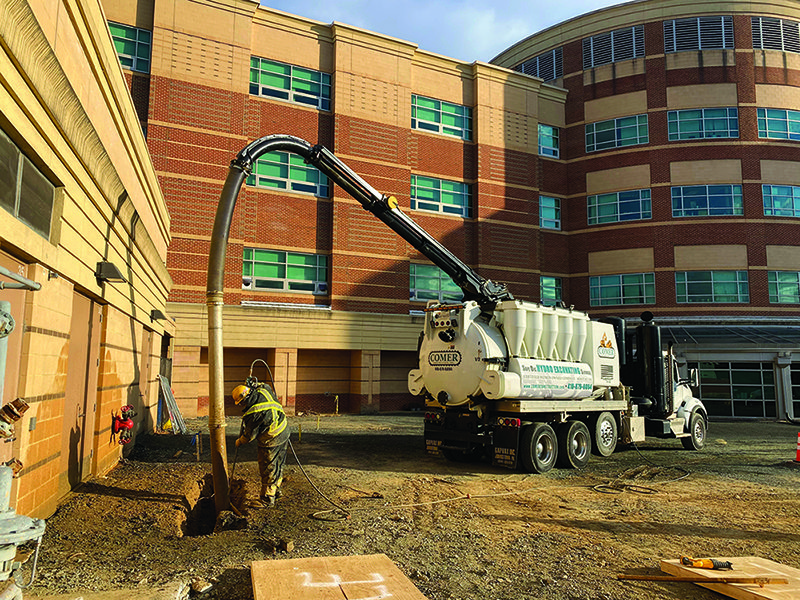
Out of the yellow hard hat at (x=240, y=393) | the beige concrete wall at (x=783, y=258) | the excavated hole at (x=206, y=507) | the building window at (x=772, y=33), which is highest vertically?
the building window at (x=772, y=33)

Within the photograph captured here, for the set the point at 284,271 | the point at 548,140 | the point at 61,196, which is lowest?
the point at 61,196

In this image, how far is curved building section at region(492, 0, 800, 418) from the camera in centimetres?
3097

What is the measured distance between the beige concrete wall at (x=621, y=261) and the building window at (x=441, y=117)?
10.3 m

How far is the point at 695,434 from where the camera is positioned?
54.0ft

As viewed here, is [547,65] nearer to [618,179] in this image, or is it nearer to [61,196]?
[618,179]

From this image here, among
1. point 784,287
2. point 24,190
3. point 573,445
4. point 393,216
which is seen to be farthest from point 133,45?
point 784,287

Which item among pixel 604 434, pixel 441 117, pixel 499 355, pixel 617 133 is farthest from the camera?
pixel 617 133

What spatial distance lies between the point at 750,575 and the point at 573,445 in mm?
7548

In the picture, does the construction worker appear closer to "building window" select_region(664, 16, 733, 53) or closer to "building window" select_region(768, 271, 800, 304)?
"building window" select_region(768, 271, 800, 304)

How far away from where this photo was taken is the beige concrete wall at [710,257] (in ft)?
101

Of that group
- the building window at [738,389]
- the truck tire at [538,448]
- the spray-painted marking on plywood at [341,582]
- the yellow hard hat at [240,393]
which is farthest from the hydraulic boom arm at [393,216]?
the building window at [738,389]

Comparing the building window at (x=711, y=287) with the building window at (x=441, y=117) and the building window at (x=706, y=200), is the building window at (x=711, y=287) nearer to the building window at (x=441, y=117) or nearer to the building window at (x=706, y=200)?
the building window at (x=706, y=200)

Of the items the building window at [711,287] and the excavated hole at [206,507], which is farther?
the building window at [711,287]

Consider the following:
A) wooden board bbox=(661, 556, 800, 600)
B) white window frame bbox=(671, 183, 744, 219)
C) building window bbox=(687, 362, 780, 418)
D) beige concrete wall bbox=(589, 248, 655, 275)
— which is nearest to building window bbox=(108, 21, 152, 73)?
beige concrete wall bbox=(589, 248, 655, 275)
